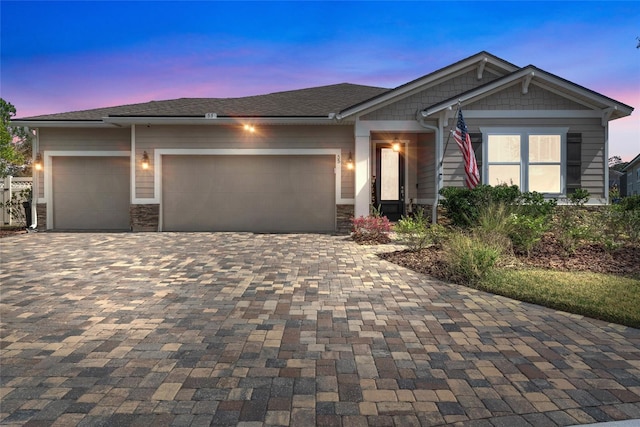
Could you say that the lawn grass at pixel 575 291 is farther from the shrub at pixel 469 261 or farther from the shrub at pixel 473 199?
the shrub at pixel 473 199

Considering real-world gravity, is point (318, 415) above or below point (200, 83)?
below

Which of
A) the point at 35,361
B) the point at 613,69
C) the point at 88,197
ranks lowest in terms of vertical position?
the point at 35,361

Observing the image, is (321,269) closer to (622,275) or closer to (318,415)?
(318,415)

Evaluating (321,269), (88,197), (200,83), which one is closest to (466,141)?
(321,269)

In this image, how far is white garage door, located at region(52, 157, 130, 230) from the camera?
12609 millimetres

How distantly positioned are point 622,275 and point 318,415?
19.5ft

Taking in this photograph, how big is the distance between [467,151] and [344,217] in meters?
4.11

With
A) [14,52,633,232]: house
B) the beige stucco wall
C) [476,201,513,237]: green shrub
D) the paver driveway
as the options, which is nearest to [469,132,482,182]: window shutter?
[14,52,633,232]: house

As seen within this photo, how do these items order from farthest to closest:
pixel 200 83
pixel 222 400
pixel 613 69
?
pixel 200 83, pixel 613 69, pixel 222 400

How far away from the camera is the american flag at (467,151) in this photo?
31.6 feet

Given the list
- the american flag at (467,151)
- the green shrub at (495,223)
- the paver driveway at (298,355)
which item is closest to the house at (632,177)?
the american flag at (467,151)

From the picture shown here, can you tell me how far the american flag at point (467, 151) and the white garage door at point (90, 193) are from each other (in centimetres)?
1038

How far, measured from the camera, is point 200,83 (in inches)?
748

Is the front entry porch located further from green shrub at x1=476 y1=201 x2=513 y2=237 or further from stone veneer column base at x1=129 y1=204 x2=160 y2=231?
stone veneer column base at x1=129 y1=204 x2=160 y2=231
